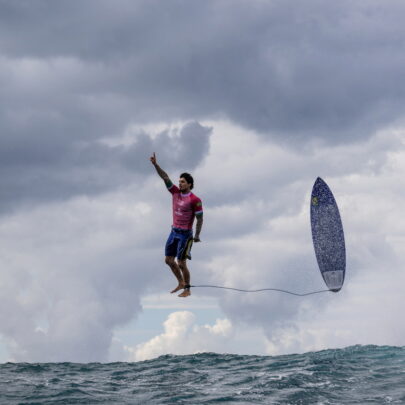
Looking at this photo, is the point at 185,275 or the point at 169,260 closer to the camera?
the point at 169,260

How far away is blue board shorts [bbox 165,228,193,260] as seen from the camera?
19.0 meters

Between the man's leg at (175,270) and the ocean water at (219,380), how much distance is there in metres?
2.66

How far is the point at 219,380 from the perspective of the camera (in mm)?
16578

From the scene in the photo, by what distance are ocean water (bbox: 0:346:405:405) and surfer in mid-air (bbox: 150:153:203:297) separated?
312 cm

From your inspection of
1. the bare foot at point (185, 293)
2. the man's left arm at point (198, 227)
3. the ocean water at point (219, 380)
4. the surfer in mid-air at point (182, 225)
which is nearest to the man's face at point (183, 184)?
the surfer in mid-air at point (182, 225)

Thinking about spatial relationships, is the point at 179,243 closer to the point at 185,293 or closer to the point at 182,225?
the point at 182,225

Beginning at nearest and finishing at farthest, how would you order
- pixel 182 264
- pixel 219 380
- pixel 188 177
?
pixel 219 380
pixel 188 177
pixel 182 264

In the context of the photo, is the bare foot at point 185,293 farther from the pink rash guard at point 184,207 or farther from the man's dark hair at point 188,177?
the man's dark hair at point 188,177

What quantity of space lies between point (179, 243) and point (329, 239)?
8.27 metres

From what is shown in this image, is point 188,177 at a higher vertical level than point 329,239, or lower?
higher

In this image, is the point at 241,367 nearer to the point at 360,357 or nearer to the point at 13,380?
the point at 360,357

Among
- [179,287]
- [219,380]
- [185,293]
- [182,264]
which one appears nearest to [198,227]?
[182,264]

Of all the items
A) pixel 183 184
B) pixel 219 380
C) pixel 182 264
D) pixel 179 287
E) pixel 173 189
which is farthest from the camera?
pixel 179 287

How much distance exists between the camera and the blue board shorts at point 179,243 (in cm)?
1900
